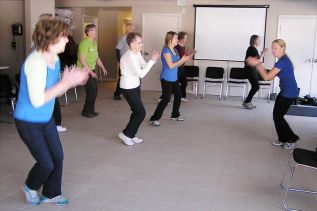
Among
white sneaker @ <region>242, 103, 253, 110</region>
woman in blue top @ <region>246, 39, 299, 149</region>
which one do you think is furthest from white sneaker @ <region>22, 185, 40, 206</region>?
white sneaker @ <region>242, 103, 253, 110</region>

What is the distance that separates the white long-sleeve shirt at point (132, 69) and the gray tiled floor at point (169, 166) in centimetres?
84

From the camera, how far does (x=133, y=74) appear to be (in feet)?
14.8

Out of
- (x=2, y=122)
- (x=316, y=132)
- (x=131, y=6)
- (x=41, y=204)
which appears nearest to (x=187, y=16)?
(x=131, y=6)

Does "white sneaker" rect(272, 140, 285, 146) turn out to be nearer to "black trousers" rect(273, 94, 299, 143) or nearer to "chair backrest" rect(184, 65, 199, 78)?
"black trousers" rect(273, 94, 299, 143)

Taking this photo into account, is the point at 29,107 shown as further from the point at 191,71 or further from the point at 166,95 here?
the point at 191,71

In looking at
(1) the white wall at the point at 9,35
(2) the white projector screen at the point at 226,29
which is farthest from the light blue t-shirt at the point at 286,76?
(1) the white wall at the point at 9,35

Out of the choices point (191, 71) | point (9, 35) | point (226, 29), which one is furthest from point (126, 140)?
point (226, 29)

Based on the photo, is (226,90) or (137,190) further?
(226,90)

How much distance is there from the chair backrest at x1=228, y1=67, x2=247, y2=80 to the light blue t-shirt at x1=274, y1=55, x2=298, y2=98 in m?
4.03

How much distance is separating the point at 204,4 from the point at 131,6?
1926 mm

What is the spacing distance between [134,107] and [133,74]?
431mm

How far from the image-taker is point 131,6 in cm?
952

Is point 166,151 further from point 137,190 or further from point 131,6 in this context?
point 131,6

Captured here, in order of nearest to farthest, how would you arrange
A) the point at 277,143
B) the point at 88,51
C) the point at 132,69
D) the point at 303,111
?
the point at 132,69 → the point at 277,143 → the point at 88,51 → the point at 303,111
